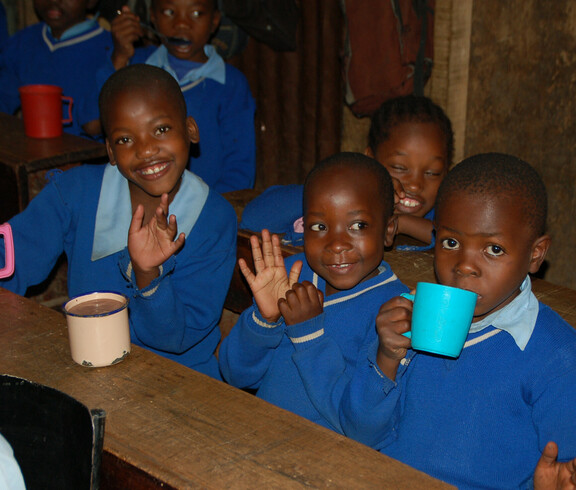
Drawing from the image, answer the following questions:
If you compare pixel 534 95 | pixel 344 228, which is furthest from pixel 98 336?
pixel 534 95

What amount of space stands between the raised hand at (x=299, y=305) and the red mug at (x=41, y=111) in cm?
233

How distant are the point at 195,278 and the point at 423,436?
2.91 ft

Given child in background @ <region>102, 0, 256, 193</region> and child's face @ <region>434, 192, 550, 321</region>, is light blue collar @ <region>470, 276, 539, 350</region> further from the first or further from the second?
child in background @ <region>102, 0, 256, 193</region>

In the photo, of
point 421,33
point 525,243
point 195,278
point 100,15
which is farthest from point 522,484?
point 100,15

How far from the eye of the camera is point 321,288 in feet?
6.40

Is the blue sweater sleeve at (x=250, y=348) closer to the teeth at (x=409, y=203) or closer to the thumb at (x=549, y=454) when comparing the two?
the thumb at (x=549, y=454)

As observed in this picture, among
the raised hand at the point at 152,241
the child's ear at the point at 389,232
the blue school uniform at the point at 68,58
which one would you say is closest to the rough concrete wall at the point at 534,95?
the child's ear at the point at 389,232

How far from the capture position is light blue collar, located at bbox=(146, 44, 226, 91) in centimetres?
373

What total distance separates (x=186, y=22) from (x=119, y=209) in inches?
70.0

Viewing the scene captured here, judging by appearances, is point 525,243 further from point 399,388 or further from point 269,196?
point 269,196

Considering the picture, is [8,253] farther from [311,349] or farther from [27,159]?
[27,159]

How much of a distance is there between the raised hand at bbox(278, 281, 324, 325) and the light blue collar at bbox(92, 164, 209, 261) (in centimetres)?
63

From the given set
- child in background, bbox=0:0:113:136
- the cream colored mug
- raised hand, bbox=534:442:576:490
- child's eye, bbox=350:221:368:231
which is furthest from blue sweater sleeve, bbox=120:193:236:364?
child in background, bbox=0:0:113:136

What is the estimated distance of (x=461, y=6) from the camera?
3.70m
